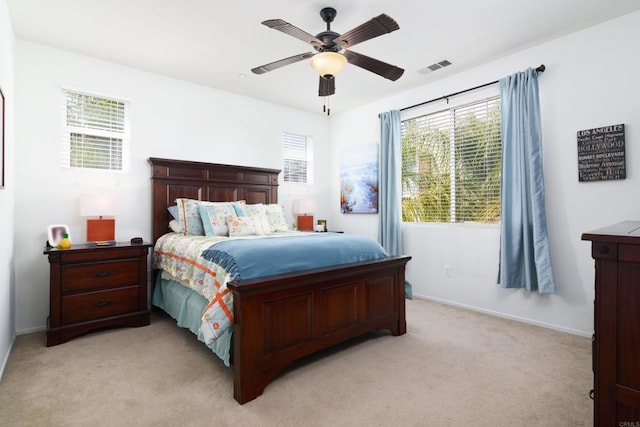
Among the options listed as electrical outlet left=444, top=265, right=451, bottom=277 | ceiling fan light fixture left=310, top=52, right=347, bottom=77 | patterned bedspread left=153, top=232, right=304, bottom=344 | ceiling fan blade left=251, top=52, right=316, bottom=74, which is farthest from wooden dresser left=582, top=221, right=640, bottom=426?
electrical outlet left=444, top=265, right=451, bottom=277

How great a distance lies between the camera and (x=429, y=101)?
402 centimetres

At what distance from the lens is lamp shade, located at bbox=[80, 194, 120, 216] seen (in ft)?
9.91

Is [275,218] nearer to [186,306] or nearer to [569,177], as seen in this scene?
[186,306]

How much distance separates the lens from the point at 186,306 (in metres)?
2.78

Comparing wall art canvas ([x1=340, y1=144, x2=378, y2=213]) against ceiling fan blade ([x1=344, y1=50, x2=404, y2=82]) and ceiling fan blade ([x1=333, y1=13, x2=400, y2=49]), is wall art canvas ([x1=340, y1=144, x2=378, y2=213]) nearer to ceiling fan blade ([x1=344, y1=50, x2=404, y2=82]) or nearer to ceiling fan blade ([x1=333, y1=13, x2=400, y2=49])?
ceiling fan blade ([x1=344, y1=50, x2=404, y2=82])

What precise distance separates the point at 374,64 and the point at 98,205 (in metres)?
2.83

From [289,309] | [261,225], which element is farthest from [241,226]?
[289,309]

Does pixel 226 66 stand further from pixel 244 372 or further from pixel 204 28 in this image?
pixel 244 372

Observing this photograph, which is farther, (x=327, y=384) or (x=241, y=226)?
(x=241, y=226)

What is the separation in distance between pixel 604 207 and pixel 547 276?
756 mm

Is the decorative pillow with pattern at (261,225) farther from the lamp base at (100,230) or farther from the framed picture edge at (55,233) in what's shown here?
the framed picture edge at (55,233)

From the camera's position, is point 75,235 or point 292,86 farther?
point 292,86

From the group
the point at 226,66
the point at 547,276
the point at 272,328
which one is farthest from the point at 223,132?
the point at 547,276

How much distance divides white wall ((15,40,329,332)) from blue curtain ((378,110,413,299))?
1.56 meters
